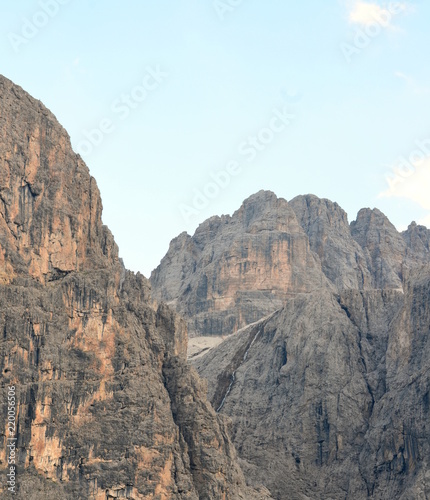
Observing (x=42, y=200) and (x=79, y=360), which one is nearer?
(x=79, y=360)

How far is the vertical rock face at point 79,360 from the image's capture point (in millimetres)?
141750

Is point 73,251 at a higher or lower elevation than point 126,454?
higher

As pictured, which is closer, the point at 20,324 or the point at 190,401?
the point at 20,324

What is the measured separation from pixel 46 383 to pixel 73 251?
2360cm

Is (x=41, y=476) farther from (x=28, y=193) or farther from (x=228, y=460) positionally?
(x=28, y=193)

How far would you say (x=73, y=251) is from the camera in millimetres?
160000

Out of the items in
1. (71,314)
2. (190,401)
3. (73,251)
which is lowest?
(190,401)

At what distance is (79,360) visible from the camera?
14700 cm

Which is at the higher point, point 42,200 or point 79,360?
point 42,200

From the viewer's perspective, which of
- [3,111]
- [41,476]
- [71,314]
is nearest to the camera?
[41,476]

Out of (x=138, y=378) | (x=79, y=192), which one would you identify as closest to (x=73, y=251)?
(x=79, y=192)

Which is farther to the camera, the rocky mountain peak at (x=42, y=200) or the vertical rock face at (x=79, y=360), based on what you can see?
the rocky mountain peak at (x=42, y=200)

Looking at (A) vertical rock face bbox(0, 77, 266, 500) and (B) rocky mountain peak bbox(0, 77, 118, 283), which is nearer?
(A) vertical rock face bbox(0, 77, 266, 500)

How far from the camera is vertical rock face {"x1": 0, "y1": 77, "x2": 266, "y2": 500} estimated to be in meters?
142
